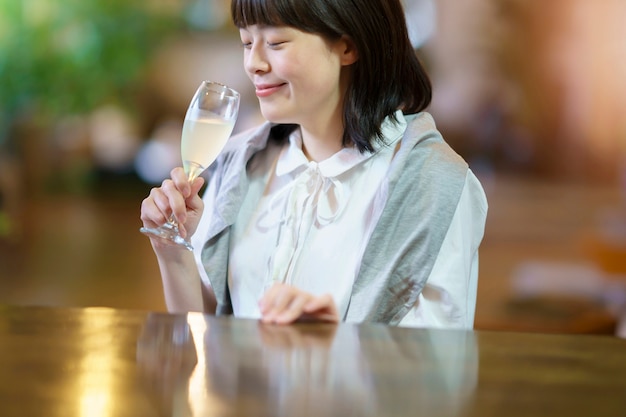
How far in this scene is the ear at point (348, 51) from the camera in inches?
57.2

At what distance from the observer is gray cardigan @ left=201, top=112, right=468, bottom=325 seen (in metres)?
1.33

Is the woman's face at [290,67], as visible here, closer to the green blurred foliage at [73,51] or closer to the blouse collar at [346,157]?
the blouse collar at [346,157]

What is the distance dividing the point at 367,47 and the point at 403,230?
31 centimetres

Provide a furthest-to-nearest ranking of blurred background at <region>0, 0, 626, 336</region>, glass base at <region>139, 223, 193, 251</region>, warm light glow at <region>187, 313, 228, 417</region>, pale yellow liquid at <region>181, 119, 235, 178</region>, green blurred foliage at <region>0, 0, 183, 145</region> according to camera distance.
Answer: green blurred foliage at <region>0, 0, 183, 145</region>
blurred background at <region>0, 0, 626, 336</region>
pale yellow liquid at <region>181, 119, 235, 178</region>
glass base at <region>139, 223, 193, 251</region>
warm light glow at <region>187, 313, 228, 417</region>

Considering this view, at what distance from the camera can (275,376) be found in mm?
648

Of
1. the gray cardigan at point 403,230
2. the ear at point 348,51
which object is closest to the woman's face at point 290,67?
the ear at point 348,51

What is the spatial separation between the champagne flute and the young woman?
4cm

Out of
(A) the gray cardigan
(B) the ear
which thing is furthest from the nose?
(A) the gray cardigan

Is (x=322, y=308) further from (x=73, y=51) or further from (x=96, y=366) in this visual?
(x=73, y=51)

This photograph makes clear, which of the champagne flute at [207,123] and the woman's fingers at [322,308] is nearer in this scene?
the woman's fingers at [322,308]

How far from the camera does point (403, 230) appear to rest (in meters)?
1.37

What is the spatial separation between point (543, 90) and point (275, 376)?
19.1 feet

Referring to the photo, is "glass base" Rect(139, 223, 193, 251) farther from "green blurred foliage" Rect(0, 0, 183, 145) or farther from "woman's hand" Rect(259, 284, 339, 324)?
"green blurred foliage" Rect(0, 0, 183, 145)

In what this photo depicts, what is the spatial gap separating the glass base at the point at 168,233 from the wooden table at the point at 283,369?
46 cm
